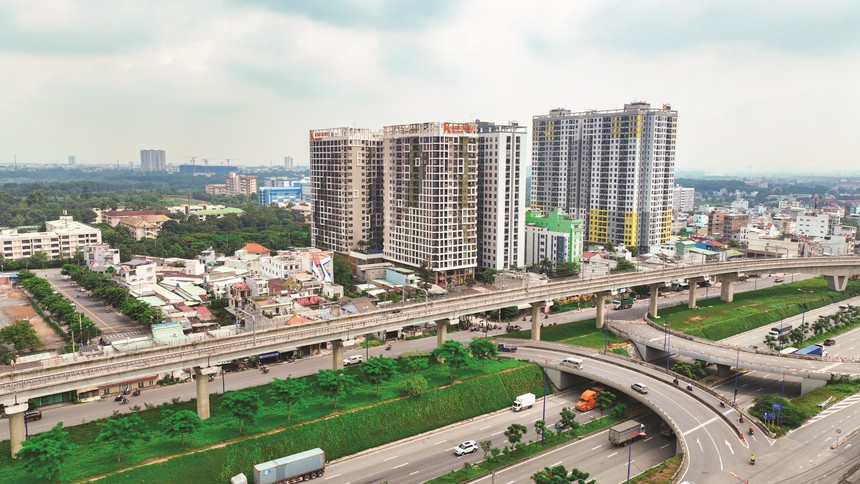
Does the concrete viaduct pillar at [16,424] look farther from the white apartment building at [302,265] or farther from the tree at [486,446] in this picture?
the white apartment building at [302,265]

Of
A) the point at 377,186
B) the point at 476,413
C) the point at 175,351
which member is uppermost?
the point at 377,186

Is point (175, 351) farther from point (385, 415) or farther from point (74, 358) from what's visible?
point (385, 415)

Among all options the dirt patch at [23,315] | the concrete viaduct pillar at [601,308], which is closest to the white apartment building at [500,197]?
the concrete viaduct pillar at [601,308]

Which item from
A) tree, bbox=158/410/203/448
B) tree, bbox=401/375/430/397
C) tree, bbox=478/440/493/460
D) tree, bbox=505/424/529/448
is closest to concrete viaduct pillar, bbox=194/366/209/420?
tree, bbox=158/410/203/448

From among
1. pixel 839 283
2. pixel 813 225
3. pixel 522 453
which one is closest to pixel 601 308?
pixel 522 453

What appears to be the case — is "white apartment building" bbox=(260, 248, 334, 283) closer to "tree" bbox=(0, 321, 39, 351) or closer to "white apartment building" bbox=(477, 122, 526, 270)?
"white apartment building" bbox=(477, 122, 526, 270)

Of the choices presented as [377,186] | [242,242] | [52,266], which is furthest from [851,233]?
[52,266]
